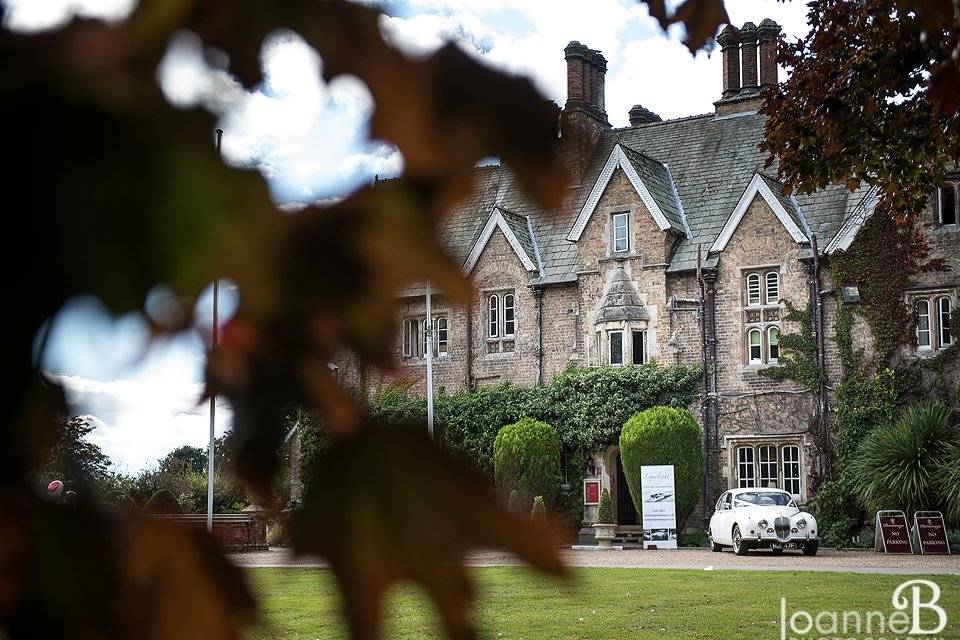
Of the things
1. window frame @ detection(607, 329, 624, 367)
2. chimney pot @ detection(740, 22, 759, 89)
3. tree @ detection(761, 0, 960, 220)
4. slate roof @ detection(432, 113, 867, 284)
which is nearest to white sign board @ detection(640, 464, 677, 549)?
window frame @ detection(607, 329, 624, 367)

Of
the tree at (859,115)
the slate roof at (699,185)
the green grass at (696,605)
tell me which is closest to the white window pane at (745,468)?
the slate roof at (699,185)

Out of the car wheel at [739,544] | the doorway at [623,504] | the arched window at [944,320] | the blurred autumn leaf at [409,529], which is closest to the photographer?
the blurred autumn leaf at [409,529]

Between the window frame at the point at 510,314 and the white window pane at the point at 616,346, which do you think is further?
the window frame at the point at 510,314

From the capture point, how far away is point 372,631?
0.65 metres

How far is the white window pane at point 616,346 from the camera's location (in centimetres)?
2905

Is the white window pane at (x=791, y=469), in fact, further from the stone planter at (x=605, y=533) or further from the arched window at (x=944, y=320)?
the stone planter at (x=605, y=533)

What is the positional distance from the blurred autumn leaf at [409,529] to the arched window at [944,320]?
26765 millimetres

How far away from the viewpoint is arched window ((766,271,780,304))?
90.4 feet

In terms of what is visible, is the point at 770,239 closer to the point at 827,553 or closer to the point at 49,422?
the point at 827,553

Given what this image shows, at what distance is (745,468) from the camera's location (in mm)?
27484

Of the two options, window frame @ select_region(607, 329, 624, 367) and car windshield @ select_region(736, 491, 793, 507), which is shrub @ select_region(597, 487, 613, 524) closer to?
window frame @ select_region(607, 329, 624, 367)

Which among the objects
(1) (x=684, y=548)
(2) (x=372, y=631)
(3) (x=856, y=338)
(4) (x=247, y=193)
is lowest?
(1) (x=684, y=548)

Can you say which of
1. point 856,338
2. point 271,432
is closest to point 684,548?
point 856,338

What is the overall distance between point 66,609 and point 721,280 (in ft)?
92.5
